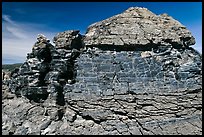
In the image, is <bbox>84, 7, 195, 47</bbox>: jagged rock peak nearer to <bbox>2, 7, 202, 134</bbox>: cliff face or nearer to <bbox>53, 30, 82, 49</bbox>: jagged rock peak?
<bbox>2, 7, 202, 134</bbox>: cliff face

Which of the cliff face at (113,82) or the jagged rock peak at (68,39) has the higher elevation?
the jagged rock peak at (68,39)

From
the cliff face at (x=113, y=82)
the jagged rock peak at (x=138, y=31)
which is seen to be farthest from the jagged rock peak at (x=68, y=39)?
the jagged rock peak at (x=138, y=31)

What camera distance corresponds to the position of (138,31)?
2791 cm

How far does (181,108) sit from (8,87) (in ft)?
59.7

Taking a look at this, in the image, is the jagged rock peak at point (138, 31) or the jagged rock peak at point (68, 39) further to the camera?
the jagged rock peak at point (68, 39)

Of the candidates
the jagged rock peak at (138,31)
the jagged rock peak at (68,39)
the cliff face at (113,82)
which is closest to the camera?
the cliff face at (113,82)

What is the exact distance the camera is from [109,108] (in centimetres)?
2602

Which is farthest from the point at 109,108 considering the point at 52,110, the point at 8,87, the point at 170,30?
the point at 8,87

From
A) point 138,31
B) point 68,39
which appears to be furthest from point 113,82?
point 68,39

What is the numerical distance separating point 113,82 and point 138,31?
558 centimetres

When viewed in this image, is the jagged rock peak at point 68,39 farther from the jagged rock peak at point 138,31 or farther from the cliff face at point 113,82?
the jagged rock peak at point 138,31

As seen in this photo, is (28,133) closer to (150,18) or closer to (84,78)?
(84,78)

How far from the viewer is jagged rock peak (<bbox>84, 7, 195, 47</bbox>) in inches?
1081

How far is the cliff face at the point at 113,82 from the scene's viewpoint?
2562 centimetres
